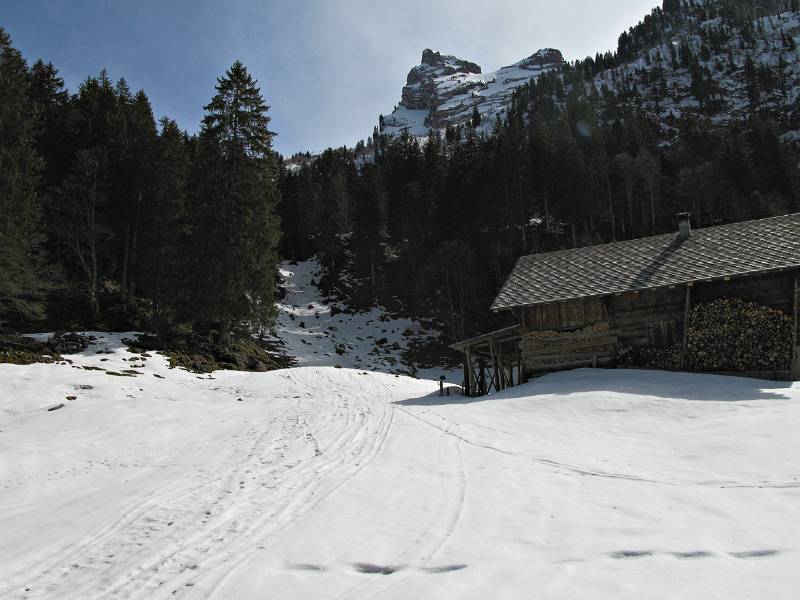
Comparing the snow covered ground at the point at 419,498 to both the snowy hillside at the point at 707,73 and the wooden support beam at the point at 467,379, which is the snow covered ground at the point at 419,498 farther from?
the snowy hillside at the point at 707,73

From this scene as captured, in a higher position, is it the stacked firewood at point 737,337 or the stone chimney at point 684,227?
the stone chimney at point 684,227

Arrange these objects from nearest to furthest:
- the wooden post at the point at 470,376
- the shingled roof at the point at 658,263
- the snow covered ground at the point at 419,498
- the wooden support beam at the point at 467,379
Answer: the snow covered ground at the point at 419,498, the shingled roof at the point at 658,263, the wooden post at the point at 470,376, the wooden support beam at the point at 467,379

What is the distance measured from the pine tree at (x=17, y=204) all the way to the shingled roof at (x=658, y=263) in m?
20.0

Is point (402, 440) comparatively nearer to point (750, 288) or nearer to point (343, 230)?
point (750, 288)

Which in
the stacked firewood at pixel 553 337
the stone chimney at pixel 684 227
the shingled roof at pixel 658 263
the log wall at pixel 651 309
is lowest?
the stacked firewood at pixel 553 337

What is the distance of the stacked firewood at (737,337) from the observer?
15.4 m

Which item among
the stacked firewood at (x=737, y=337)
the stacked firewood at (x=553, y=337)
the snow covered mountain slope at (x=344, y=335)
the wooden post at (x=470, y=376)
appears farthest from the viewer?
the snow covered mountain slope at (x=344, y=335)

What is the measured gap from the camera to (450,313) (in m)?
42.2

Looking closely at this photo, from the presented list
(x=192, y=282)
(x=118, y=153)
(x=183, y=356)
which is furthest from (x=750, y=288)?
(x=118, y=153)

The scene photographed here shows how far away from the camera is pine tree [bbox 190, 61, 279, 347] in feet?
92.5

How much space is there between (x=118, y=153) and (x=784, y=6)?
189164 millimetres

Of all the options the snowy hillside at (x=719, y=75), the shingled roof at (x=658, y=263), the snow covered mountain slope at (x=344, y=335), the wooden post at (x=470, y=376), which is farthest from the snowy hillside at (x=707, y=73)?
the wooden post at (x=470, y=376)

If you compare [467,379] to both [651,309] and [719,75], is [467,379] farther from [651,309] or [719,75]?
[719,75]

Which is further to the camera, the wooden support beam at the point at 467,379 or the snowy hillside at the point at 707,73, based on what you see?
the snowy hillside at the point at 707,73
